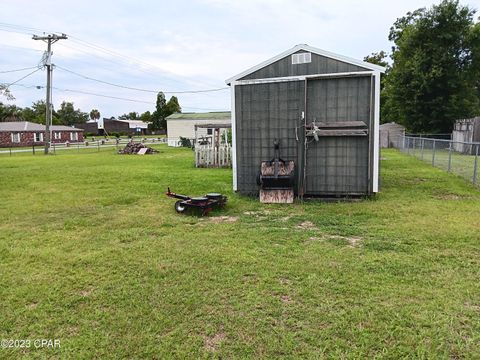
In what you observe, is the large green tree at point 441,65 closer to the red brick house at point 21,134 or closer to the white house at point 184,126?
the white house at point 184,126

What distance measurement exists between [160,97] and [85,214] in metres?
54.3

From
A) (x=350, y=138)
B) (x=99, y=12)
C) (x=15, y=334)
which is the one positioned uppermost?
(x=99, y=12)

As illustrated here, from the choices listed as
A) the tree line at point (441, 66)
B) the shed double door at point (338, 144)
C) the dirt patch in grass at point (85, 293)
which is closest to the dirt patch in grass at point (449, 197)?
the shed double door at point (338, 144)

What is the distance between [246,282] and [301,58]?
5259 mm

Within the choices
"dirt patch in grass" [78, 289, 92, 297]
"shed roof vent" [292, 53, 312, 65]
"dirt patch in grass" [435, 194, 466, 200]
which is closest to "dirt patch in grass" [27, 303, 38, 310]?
"dirt patch in grass" [78, 289, 92, 297]

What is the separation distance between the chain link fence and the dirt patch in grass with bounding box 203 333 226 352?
27.5 feet

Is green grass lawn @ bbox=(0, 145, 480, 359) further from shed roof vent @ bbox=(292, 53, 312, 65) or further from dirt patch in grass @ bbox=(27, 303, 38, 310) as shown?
shed roof vent @ bbox=(292, 53, 312, 65)

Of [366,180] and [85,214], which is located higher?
[366,180]

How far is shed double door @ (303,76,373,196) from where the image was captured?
7.12m

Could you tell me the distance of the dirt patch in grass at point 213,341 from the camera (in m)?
2.45

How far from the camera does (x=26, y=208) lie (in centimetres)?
681

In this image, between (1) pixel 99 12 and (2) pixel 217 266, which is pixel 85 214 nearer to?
(2) pixel 217 266

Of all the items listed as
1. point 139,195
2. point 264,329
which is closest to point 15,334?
point 264,329

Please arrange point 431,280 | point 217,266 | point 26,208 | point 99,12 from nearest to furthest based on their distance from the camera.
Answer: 1. point 431,280
2. point 217,266
3. point 26,208
4. point 99,12
